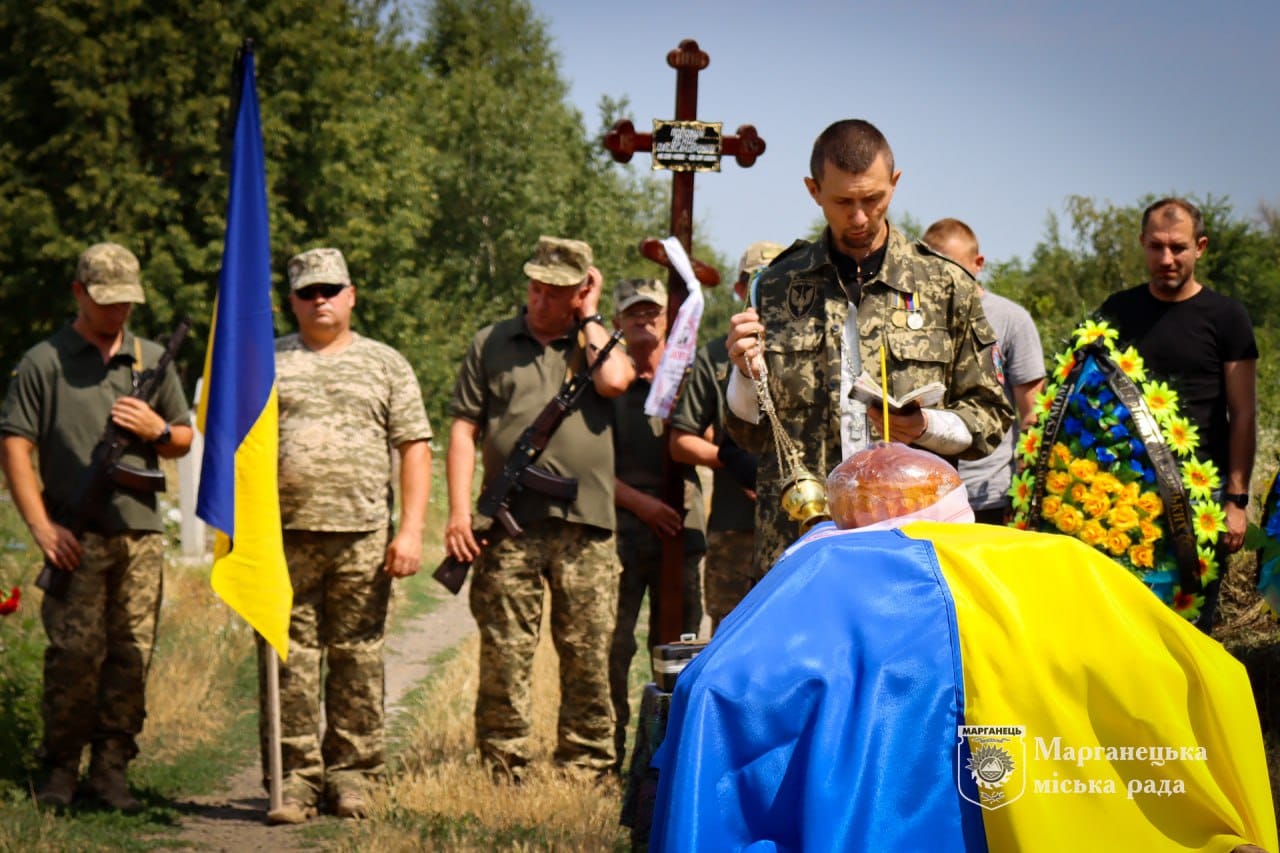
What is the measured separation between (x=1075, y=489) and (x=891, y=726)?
12.4 feet

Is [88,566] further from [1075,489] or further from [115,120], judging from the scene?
[115,120]

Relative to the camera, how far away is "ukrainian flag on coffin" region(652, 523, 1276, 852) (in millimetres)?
2594

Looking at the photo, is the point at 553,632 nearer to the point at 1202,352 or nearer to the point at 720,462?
the point at 720,462

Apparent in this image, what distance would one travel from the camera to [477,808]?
21.4ft

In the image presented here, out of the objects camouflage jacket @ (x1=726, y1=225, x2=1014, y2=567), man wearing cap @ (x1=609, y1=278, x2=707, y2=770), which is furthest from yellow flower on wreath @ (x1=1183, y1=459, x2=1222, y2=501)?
man wearing cap @ (x1=609, y1=278, x2=707, y2=770)

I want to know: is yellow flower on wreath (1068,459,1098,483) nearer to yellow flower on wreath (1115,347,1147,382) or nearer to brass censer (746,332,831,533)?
yellow flower on wreath (1115,347,1147,382)

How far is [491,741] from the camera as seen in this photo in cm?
720

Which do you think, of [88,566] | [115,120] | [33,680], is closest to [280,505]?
[88,566]

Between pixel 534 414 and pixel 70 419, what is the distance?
217cm

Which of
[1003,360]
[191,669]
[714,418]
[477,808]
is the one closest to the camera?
[477,808]

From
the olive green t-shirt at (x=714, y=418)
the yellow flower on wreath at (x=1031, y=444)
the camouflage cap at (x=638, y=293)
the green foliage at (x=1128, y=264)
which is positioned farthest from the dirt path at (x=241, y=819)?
the green foliage at (x=1128, y=264)

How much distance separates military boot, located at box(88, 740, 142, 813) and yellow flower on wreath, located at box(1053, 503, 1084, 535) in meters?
4.32

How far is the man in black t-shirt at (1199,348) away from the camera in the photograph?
6605 mm

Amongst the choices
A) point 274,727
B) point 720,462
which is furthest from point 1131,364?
point 274,727
